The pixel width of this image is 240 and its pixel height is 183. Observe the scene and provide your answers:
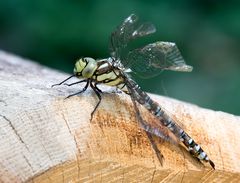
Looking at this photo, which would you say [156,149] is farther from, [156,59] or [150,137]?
[156,59]

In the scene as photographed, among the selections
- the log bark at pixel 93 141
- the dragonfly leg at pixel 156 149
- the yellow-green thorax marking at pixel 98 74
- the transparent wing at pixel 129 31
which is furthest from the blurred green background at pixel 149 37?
the dragonfly leg at pixel 156 149

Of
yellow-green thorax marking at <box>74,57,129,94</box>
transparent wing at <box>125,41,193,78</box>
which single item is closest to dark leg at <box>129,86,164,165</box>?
yellow-green thorax marking at <box>74,57,129,94</box>

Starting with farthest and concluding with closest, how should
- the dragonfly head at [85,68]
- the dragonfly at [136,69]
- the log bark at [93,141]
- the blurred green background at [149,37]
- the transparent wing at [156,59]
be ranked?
1. the blurred green background at [149,37]
2. the transparent wing at [156,59]
3. the dragonfly head at [85,68]
4. the dragonfly at [136,69]
5. the log bark at [93,141]

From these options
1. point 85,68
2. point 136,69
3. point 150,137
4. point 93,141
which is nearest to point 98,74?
point 85,68

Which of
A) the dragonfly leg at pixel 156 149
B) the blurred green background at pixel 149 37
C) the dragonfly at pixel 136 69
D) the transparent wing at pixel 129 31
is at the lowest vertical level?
the dragonfly leg at pixel 156 149

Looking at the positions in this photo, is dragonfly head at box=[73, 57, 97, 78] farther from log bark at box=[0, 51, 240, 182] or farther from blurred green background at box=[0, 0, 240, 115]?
blurred green background at box=[0, 0, 240, 115]

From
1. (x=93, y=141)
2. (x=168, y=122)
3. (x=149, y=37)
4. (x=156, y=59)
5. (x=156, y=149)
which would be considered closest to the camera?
(x=93, y=141)

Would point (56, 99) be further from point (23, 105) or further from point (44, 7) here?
point (44, 7)

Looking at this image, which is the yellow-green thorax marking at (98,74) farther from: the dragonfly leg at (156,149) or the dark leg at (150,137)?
the dragonfly leg at (156,149)
